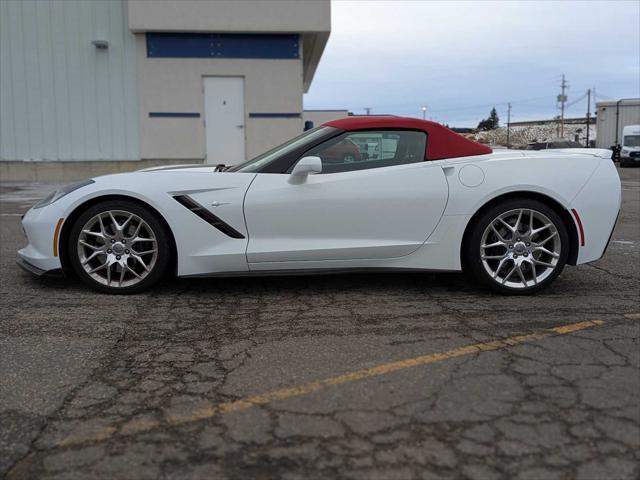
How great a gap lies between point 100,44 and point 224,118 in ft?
12.3

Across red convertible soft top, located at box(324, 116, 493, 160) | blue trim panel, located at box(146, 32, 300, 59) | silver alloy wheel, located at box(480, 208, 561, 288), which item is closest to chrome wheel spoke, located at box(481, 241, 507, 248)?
silver alloy wheel, located at box(480, 208, 561, 288)

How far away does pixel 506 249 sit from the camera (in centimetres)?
439

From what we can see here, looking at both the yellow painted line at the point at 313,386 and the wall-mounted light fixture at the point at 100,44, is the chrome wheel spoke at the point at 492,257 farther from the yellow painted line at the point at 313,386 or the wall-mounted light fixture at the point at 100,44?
the wall-mounted light fixture at the point at 100,44

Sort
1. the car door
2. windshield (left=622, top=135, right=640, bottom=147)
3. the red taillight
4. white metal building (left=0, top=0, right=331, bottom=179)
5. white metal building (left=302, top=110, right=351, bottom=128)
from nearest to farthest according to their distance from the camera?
the car door
the red taillight
white metal building (left=0, top=0, right=331, bottom=179)
windshield (left=622, top=135, right=640, bottom=147)
white metal building (left=302, top=110, right=351, bottom=128)

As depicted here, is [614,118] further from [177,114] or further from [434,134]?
[434,134]

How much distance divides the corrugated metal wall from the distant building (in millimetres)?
34060

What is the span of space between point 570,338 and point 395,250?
54.0 inches

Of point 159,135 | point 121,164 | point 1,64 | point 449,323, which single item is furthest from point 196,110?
point 449,323

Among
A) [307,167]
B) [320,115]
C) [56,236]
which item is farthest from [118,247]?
[320,115]

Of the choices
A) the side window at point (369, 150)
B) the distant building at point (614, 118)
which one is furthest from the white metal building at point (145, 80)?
the distant building at point (614, 118)

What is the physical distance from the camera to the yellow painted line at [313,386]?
7.86 feet

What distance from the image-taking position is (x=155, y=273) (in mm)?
4352

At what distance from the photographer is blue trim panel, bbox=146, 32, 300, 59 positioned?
16062 mm

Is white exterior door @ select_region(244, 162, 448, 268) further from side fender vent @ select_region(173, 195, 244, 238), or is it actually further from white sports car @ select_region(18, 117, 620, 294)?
side fender vent @ select_region(173, 195, 244, 238)
